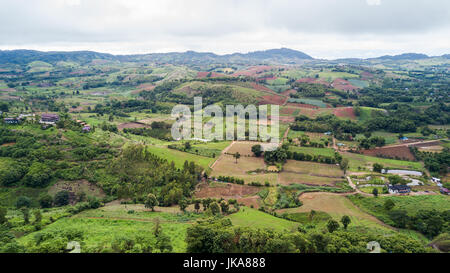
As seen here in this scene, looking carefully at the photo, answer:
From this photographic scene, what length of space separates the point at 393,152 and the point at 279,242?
161 feet

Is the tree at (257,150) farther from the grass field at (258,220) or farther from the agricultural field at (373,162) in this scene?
the grass field at (258,220)

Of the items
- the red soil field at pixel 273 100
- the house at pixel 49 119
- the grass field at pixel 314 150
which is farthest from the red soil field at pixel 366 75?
the house at pixel 49 119

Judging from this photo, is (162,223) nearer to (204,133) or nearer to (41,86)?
(204,133)

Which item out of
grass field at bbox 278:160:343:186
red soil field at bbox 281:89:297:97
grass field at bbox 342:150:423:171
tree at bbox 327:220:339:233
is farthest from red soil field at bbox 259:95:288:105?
tree at bbox 327:220:339:233

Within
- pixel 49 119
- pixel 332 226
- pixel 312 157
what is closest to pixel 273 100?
pixel 312 157

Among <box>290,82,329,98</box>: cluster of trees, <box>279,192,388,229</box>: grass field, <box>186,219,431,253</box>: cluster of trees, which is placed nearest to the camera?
<box>186,219,431,253</box>: cluster of trees

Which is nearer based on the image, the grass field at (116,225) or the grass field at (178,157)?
the grass field at (116,225)

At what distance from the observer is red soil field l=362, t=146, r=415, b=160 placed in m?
55.6

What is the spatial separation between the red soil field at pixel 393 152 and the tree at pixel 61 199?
5939 cm

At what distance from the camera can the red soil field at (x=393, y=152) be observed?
55625 millimetres

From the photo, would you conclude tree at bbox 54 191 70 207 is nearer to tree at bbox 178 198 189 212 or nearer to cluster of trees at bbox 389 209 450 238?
tree at bbox 178 198 189 212

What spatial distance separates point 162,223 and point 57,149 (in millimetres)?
33136

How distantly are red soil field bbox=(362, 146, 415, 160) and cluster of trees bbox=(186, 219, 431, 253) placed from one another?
37505 mm
